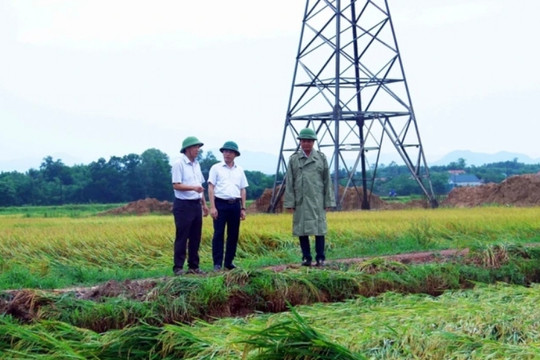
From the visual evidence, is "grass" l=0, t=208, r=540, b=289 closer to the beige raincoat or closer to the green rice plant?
the beige raincoat

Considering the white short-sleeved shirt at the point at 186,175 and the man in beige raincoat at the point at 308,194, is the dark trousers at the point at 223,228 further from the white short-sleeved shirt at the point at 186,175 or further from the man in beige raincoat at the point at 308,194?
the man in beige raincoat at the point at 308,194

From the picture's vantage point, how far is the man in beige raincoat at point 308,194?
10.2 m

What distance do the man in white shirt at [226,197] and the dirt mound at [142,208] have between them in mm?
18867

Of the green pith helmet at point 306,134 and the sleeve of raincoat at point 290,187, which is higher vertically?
the green pith helmet at point 306,134

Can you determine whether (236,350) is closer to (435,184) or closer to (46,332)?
(46,332)

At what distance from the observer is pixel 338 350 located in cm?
448

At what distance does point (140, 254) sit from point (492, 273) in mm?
5043

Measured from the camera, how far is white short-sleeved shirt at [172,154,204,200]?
9.52m

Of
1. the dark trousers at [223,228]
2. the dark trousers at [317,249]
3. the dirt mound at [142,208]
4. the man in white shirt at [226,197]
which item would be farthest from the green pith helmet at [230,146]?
the dirt mound at [142,208]

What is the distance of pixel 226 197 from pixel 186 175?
2.05 feet

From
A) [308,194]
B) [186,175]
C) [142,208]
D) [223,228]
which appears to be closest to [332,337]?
[186,175]

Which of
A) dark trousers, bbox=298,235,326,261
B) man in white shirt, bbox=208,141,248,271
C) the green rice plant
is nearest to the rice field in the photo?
the green rice plant

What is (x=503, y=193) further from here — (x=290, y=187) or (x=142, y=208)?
(x=290, y=187)

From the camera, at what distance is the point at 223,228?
10.1m
